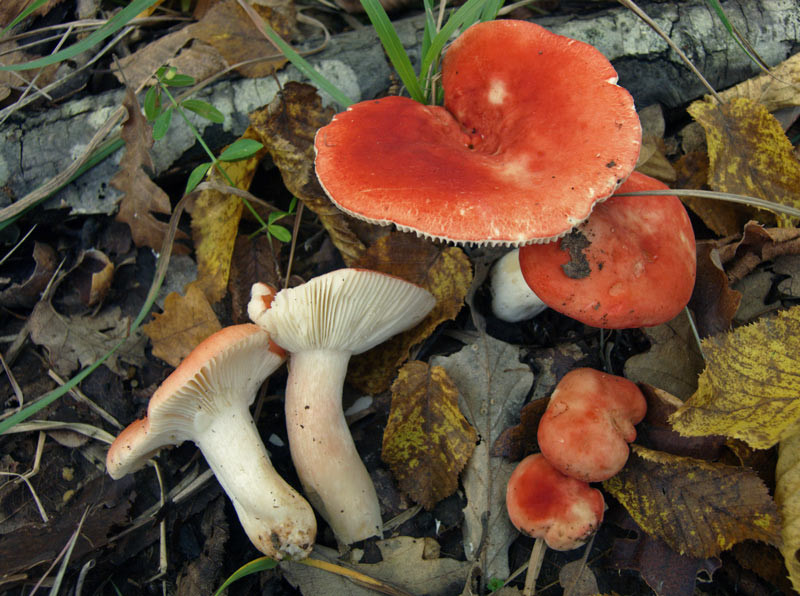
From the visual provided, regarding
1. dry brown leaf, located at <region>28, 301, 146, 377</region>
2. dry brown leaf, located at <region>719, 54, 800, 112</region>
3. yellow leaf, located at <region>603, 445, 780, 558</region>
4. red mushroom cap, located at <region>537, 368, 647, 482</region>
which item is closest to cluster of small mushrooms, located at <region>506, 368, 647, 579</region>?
red mushroom cap, located at <region>537, 368, 647, 482</region>

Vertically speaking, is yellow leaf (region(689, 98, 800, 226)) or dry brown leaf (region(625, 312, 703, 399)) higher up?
yellow leaf (region(689, 98, 800, 226))

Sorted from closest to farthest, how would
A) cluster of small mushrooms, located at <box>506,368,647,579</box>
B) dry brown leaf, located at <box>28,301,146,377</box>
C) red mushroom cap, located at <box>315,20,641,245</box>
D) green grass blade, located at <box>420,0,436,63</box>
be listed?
red mushroom cap, located at <box>315,20,641,245</box>, cluster of small mushrooms, located at <box>506,368,647,579</box>, green grass blade, located at <box>420,0,436,63</box>, dry brown leaf, located at <box>28,301,146,377</box>

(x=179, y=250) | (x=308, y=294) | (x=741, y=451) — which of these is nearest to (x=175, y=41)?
(x=179, y=250)

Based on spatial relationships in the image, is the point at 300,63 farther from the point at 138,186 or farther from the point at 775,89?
the point at 775,89

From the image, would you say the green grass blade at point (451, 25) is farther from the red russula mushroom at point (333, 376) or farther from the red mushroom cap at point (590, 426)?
the red mushroom cap at point (590, 426)

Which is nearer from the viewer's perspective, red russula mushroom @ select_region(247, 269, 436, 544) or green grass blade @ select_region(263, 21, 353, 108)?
red russula mushroom @ select_region(247, 269, 436, 544)

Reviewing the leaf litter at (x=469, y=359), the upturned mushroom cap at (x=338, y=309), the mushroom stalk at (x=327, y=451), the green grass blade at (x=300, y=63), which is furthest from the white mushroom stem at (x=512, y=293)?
the green grass blade at (x=300, y=63)

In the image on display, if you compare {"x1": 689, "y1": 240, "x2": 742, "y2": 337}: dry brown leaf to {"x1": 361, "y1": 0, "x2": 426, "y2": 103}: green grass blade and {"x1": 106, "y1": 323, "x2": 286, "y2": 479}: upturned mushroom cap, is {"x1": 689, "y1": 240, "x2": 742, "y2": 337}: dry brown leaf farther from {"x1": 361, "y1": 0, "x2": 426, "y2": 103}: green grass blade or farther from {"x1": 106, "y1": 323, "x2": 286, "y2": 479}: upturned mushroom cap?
{"x1": 106, "y1": 323, "x2": 286, "y2": 479}: upturned mushroom cap
